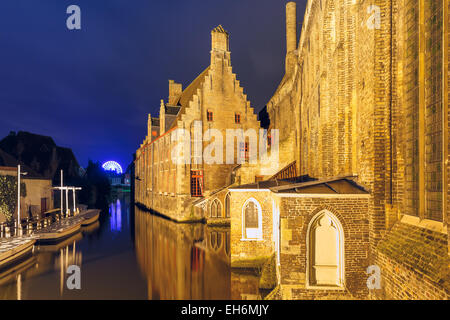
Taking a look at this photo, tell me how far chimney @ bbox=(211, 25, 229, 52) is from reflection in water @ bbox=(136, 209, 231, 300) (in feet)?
57.7

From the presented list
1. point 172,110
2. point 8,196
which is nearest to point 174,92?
point 172,110

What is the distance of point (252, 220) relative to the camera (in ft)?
43.1

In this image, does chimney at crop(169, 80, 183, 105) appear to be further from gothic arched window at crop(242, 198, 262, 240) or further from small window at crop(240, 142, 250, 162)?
gothic arched window at crop(242, 198, 262, 240)

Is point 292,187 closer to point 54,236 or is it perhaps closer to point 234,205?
point 234,205

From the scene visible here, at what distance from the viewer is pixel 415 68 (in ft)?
20.5

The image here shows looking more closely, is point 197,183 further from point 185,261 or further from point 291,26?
point 291,26

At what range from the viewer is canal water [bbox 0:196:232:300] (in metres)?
10.3

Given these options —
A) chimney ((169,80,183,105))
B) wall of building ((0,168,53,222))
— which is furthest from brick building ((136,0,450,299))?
chimney ((169,80,183,105))

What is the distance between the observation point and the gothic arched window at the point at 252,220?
42.7 ft

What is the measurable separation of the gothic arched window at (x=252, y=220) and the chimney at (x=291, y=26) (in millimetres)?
24347

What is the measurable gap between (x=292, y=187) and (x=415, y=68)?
4.22 metres
